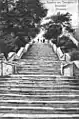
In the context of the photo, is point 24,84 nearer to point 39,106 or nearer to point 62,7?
point 39,106

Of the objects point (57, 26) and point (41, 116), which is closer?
point (41, 116)

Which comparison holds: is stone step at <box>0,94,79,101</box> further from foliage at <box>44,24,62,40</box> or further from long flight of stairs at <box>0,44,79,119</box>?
foliage at <box>44,24,62,40</box>

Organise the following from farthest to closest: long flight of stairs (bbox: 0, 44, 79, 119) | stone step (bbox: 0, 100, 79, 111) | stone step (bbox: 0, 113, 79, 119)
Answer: stone step (bbox: 0, 100, 79, 111)
long flight of stairs (bbox: 0, 44, 79, 119)
stone step (bbox: 0, 113, 79, 119)

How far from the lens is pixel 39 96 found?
822cm

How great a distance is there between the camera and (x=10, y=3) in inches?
734

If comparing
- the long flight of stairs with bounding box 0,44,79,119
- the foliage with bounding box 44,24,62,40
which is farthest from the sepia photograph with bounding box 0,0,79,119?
the foliage with bounding box 44,24,62,40

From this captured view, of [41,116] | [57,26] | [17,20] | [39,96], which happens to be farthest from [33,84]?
[57,26]

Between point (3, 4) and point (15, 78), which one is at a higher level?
point (3, 4)

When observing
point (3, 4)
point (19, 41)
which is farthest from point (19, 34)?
point (3, 4)

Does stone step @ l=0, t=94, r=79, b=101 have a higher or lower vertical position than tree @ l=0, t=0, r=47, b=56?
lower

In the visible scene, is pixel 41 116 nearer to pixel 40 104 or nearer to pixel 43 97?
pixel 40 104

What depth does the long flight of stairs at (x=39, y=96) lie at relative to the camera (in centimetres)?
723

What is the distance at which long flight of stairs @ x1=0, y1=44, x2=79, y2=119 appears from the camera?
7.23 meters

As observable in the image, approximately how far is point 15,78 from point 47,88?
1.78 m
